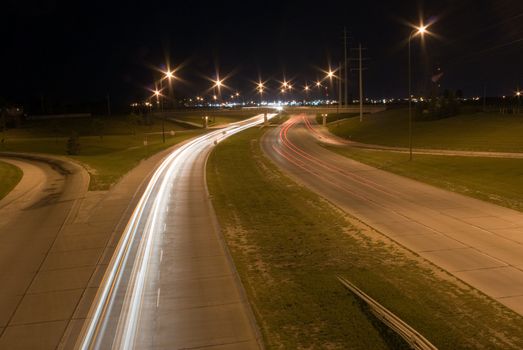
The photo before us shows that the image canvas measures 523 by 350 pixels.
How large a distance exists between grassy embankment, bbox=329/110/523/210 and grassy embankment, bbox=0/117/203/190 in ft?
71.5

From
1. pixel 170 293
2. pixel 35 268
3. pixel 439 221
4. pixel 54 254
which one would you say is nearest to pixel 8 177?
pixel 54 254

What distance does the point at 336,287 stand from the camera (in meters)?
14.8

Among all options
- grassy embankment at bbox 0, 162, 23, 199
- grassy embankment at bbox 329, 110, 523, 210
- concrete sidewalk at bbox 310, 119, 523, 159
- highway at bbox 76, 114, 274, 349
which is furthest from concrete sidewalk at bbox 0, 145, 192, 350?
concrete sidewalk at bbox 310, 119, 523, 159

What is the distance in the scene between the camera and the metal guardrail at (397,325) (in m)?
10.7

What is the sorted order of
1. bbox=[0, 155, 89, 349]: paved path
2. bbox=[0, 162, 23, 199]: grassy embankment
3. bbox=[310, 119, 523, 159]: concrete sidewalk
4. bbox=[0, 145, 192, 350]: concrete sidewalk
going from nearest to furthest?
bbox=[0, 155, 89, 349]: paved path
bbox=[0, 145, 192, 350]: concrete sidewalk
bbox=[0, 162, 23, 199]: grassy embankment
bbox=[310, 119, 523, 159]: concrete sidewalk

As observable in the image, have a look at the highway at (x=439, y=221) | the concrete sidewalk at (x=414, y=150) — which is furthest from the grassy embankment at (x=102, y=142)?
the concrete sidewalk at (x=414, y=150)

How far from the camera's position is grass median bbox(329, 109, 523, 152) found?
167 feet

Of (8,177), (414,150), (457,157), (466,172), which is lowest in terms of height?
(466,172)

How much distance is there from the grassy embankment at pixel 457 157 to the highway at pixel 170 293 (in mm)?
16069

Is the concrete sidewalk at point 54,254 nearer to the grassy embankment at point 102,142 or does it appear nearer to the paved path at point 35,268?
the paved path at point 35,268

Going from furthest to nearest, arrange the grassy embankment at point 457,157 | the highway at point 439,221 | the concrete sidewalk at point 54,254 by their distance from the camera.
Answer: the grassy embankment at point 457,157 < the highway at point 439,221 < the concrete sidewalk at point 54,254

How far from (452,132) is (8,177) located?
4705 cm

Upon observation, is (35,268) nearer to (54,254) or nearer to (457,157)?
(54,254)

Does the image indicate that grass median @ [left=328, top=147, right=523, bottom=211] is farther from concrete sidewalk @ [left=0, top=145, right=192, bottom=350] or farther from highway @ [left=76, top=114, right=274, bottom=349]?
concrete sidewalk @ [left=0, top=145, right=192, bottom=350]
